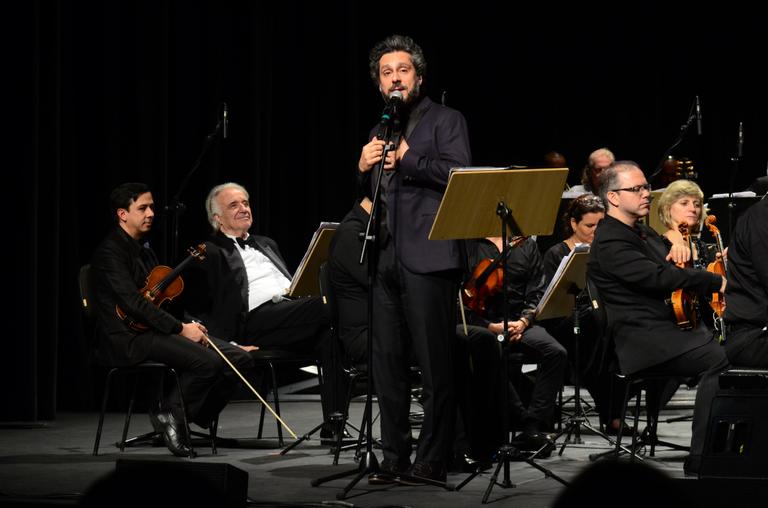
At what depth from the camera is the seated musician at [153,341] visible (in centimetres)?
Result: 547

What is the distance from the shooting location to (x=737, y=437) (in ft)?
11.4

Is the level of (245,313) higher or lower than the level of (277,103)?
lower

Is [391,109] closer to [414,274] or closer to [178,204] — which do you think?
[414,274]

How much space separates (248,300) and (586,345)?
78.3 inches

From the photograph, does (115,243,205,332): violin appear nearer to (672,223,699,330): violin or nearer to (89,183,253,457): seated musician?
(89,183,253,457): seated musician

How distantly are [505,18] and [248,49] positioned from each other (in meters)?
2.58

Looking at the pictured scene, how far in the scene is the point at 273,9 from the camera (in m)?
8.62

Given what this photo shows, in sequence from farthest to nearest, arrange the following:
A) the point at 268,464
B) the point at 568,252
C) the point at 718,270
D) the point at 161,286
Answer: the point at 568,252 → the point at 161,286 → the point at 718,270 → the point at 268,464

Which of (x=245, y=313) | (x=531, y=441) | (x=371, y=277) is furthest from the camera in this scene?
(x=245, y=313)

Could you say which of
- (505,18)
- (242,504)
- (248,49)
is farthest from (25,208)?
(505,18)

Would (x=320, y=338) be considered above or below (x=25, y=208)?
below

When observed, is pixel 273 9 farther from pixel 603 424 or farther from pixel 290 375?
pixel 603 424

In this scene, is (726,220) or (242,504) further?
(726,220)

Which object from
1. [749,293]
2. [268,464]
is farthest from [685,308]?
[268,464]
